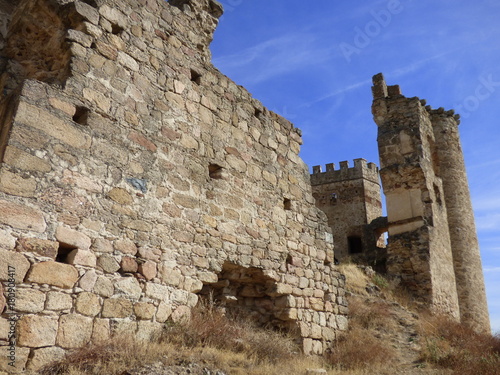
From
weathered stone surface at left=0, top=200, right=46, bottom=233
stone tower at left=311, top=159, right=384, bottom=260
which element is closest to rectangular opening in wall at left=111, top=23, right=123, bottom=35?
weathered stone surface at left=0, top=200, right=46, bottom=233

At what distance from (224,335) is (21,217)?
2613 millimetres

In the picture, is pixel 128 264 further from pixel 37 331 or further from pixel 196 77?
pixel 196 77

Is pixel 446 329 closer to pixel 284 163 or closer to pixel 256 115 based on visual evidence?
pixel 284 163

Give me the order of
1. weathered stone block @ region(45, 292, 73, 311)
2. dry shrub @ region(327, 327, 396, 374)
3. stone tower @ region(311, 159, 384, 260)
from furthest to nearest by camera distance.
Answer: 1. stone tower @ region(311, 159, 384, 260)
2. dry shrub @ region(327, 327, 396, 374)
3. weathered stone block @ region(45, 292, 73, 311)

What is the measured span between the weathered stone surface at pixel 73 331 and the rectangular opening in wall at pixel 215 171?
8.84 ft

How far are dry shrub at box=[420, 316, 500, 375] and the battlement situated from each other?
17315mm

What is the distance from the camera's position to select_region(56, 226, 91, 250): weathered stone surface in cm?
445

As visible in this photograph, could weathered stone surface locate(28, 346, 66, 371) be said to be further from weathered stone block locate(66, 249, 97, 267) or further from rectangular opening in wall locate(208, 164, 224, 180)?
rectangular opening in wall locate(208, 164, 224, 180)

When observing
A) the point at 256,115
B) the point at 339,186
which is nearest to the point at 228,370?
the point at 256,115

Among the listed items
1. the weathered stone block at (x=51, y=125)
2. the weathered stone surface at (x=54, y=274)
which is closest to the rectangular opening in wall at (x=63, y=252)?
the weathered stone surface at (x=54, y=274)

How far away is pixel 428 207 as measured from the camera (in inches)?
560

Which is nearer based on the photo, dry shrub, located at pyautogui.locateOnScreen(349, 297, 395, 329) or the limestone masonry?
the limestone masonry

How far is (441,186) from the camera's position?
16641 mm

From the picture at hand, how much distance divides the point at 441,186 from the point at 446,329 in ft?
26.2
